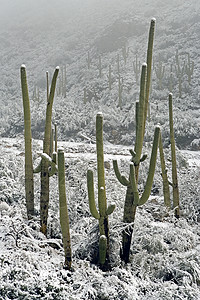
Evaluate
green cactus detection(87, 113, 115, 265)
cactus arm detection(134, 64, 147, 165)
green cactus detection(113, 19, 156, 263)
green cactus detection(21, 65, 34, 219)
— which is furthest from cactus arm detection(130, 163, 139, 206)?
green cactus detection(21, 65, 34, 219)

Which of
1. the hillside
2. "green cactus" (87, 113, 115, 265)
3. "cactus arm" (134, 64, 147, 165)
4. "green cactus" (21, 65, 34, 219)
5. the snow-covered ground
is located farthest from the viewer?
"green cactus" (21, 65, 34, 219)

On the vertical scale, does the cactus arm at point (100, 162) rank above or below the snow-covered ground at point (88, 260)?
above

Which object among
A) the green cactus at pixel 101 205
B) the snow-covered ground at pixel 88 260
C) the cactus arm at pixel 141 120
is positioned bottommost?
the snow-covered ground at pixel 88 260

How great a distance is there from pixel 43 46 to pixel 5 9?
33954mm

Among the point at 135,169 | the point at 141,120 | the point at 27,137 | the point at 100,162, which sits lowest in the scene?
the point at 135,169

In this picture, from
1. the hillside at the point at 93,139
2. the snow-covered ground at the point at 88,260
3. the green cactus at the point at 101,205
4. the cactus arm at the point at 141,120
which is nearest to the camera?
the snow-covered ground at the point at 88,260

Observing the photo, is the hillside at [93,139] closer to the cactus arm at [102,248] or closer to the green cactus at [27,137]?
the cactus arm at [102,248]

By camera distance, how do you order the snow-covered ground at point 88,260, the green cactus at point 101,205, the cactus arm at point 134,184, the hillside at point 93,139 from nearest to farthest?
the snow-covered ground at point 88,260 < the hillside at point 93,139 < the green cactus at point 101,205 < the cactus arm at point 134,184

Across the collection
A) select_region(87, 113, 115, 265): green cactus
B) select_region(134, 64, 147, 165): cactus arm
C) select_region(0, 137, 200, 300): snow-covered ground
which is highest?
select_region(134, 64, 147, 165): cactus arm

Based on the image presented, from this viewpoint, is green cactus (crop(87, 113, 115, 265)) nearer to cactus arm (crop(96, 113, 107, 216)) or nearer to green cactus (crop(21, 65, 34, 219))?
cactus arm (crop(96, 113, 107, 216))

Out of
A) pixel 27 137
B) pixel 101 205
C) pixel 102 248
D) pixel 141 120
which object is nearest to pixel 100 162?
pixel 101 205

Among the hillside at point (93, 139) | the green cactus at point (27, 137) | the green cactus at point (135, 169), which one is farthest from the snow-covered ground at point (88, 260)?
the green cactus at point (27, 137)

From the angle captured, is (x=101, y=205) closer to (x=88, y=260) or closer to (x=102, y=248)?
(x=102, y=248)

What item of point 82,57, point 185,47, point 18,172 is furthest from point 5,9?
point 18,172
